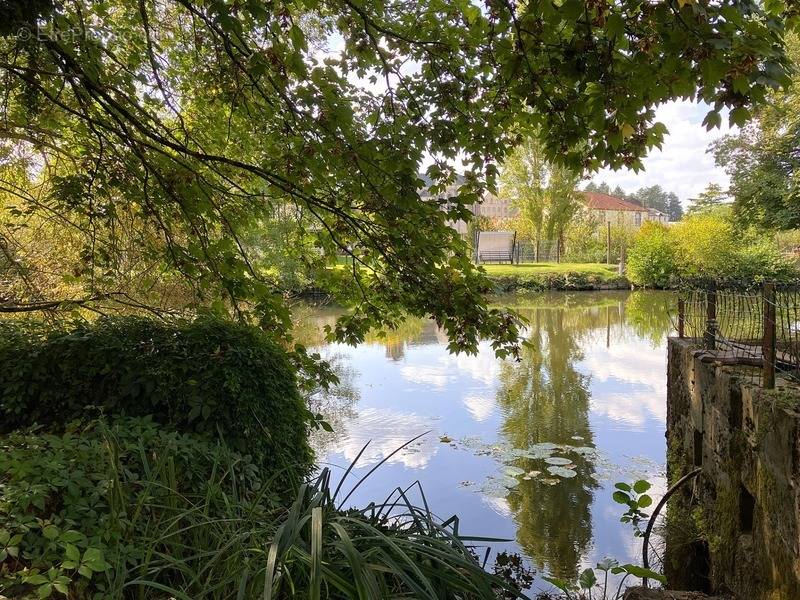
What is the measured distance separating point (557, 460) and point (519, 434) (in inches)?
44.1

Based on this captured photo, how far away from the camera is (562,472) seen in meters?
7.02

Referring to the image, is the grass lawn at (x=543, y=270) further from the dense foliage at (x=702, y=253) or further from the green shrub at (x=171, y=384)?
the green shrub at (x=171, y=384)

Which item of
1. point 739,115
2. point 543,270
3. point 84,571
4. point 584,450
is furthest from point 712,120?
point 543,270

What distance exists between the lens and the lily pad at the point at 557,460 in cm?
732

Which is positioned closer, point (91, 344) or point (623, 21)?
point (623, 21)

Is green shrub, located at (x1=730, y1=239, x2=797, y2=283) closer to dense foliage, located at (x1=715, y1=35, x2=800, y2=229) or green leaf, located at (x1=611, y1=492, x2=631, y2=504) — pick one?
dense foliage, located at (x1=715, y1=35, x2=800, y2=229)

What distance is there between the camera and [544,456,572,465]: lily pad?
288 inches

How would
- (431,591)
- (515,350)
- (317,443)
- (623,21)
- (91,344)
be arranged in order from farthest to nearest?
(317,443), (515,350), (91,344), (623,21), (431,591)

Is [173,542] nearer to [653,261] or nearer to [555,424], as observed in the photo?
[555,424]

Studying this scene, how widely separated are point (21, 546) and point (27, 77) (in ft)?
10.0

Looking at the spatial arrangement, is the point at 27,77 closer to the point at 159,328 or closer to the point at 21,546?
the point at 159,328

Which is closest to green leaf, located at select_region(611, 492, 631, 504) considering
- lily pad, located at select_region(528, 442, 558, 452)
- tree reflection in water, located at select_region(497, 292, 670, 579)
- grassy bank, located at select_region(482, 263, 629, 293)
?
tree reflection in water, located at select_region(497, 292, 670, 579)

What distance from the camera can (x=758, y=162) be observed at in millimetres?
19312

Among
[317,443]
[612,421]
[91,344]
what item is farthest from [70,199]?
[612,421]
